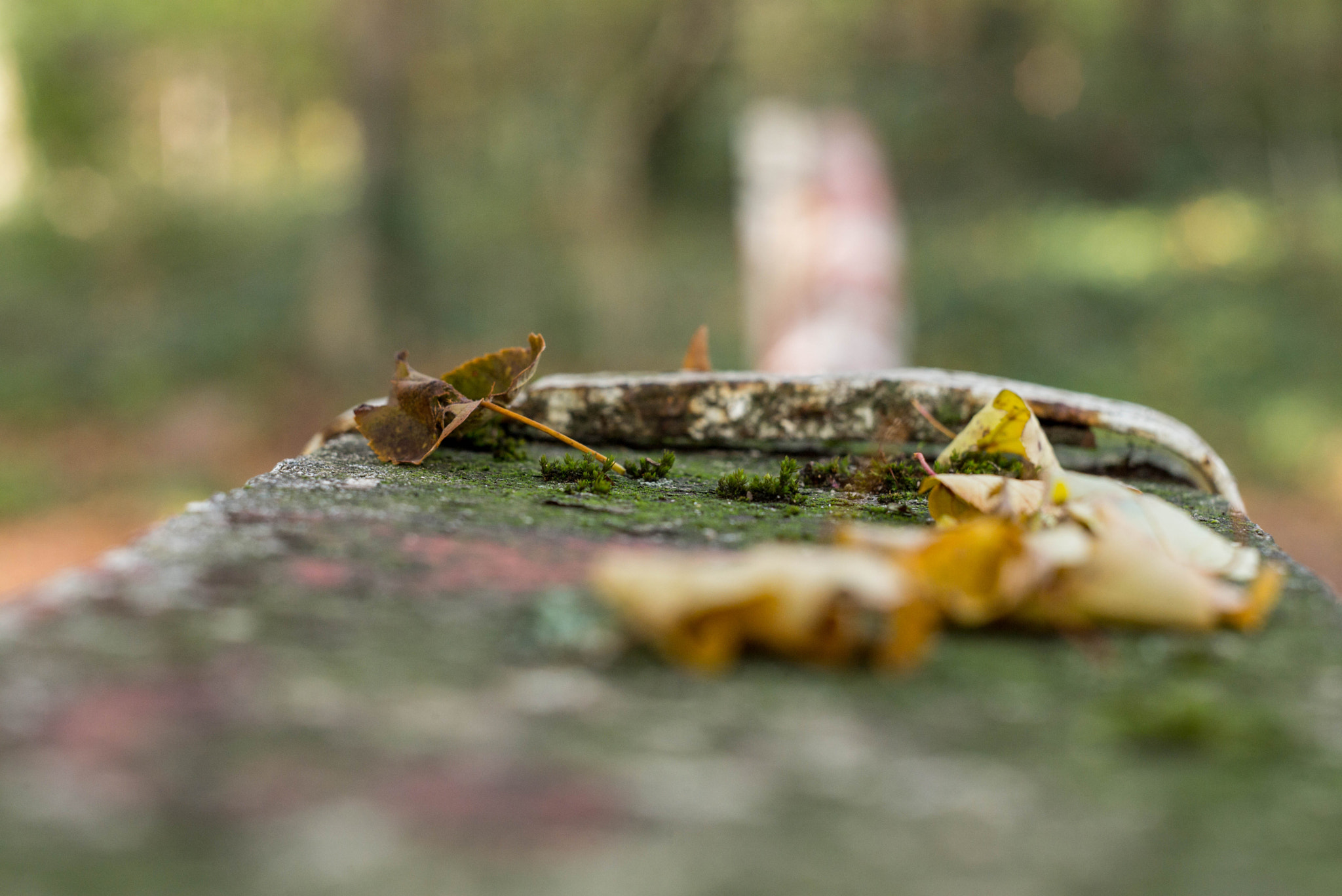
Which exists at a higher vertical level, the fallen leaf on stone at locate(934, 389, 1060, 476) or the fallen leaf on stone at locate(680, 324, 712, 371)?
the fallen leaf on stone at locate(680, 324, 712, 371)

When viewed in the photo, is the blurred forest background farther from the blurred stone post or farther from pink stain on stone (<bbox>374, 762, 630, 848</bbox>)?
pink stain on stone (<bbox>374, 762, 630, 848</bbox>)

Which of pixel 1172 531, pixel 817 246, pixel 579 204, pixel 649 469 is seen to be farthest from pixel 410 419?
pixel 579 204

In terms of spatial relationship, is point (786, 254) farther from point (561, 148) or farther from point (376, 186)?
point (561, 148)

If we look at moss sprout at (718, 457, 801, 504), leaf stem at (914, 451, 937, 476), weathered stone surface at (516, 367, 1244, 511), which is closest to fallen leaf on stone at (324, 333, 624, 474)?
moss sprout at (718, 457, 801, 504)

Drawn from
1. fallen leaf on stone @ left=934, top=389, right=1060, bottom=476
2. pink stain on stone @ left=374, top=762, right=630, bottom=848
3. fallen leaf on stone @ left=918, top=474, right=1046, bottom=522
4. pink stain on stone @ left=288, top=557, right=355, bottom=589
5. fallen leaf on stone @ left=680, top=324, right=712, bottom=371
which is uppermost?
fallen leaf on stone @ left=680, top=324, right=712, bottom=371

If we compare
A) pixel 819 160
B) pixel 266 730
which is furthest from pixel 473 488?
pixel 819 160

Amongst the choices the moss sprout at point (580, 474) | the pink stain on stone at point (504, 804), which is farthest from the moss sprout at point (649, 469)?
the pink stain on stone at point (504, 804)
